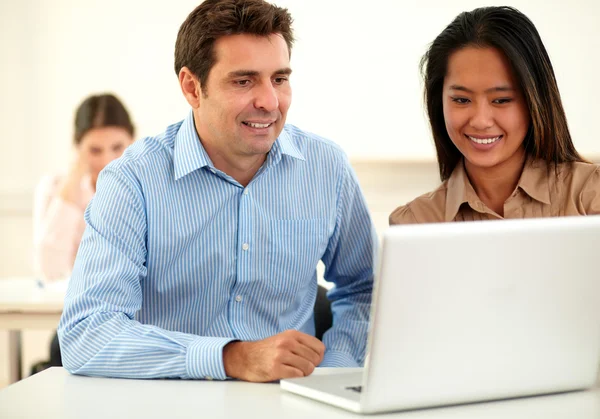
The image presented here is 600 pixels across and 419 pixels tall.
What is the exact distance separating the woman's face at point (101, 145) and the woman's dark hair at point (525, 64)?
2.22 metres

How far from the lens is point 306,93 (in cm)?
→ 426

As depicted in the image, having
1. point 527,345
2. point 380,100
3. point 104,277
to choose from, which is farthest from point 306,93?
point 527,345

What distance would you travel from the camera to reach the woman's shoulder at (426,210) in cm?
199

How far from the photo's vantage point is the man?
1.80 m

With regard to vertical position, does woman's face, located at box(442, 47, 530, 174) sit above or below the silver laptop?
above

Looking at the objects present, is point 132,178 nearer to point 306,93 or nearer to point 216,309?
point 216,309

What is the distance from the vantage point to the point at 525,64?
5.92 ft

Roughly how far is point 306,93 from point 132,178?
8.32 ft

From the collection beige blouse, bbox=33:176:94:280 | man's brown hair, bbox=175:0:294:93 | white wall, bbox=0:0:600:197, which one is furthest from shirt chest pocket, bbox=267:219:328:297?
white wall, bbox=0:0:600:197

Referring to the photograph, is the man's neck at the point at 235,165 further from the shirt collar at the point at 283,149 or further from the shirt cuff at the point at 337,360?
the shirt cuff at the point at 337,360

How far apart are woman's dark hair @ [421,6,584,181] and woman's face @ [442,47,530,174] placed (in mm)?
23

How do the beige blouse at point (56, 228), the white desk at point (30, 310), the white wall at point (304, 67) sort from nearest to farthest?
the white desk at point (30, 310) → the beige blouse at point (56, 228) → the white wall at point (304, 67)

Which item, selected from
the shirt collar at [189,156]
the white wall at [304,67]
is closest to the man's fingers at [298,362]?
the shirt collar at [189,156]

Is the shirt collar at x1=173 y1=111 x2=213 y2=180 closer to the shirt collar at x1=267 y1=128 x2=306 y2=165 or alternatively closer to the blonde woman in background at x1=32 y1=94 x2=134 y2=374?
the shirt collar at x1=267 y1=128 x2=306 y2=165
